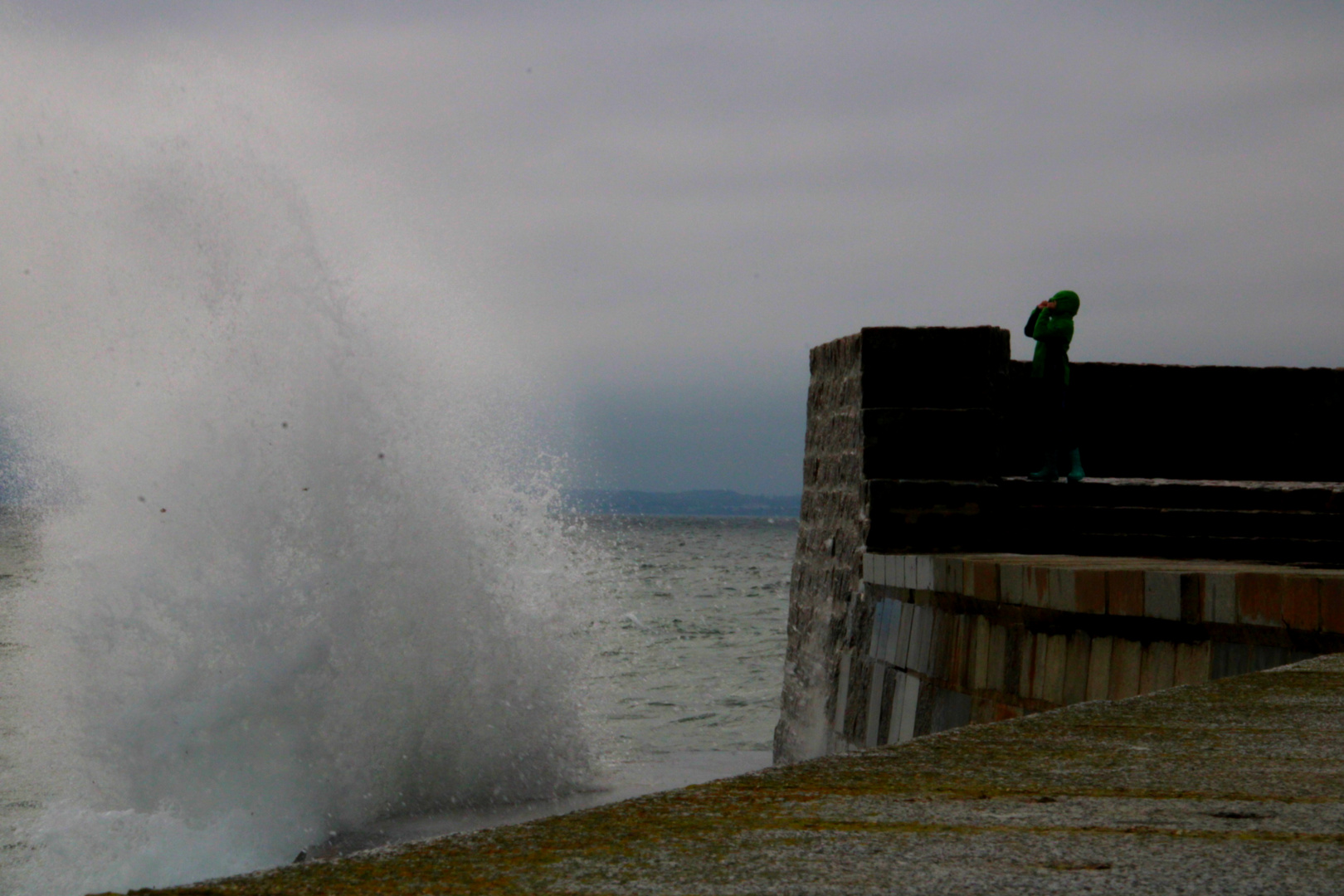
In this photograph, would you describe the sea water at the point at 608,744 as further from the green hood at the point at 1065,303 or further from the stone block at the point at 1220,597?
A: the green hood at the point at 1065,303

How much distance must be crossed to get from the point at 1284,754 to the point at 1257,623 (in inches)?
77.0

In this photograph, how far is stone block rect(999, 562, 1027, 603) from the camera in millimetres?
4844

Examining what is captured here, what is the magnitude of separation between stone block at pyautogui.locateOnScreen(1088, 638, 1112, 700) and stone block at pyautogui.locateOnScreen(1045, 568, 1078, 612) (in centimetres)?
15

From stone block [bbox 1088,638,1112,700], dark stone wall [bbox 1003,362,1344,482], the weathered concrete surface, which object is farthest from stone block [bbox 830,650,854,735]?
the weathered concrete surface

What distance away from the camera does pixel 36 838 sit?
746 cm

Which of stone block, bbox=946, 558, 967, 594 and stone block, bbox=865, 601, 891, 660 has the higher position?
stone block, bbox=946, 558, 967, 594

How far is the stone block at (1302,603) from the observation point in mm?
3631

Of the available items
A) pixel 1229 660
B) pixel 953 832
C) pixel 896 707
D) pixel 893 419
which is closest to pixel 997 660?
pixel 896 707

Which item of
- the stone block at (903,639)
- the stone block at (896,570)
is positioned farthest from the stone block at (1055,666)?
the stone block at (896,570)

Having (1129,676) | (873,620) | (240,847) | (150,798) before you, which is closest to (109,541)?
(150,798)

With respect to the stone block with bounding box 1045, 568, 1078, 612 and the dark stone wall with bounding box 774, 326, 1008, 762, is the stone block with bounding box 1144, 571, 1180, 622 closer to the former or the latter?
the stone block with bounding box 1045, 568, 1078, 612

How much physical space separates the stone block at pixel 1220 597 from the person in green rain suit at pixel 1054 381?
8.93ft

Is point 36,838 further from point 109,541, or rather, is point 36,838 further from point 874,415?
point 874,415

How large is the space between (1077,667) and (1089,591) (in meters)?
0.29
